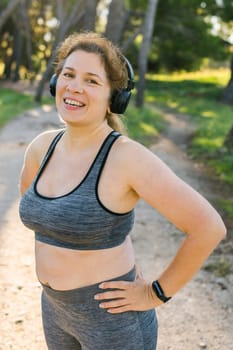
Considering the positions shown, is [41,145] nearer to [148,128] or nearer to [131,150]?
[131,150]

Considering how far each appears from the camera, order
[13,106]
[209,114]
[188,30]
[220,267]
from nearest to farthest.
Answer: [220,267]
[13,106]
[209,114]
[188,30]

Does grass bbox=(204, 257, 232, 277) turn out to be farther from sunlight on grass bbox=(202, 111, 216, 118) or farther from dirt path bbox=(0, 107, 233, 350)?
sunlight on grass bbox=(202, 111, 216, 118)

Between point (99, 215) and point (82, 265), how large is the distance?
0.22 metres

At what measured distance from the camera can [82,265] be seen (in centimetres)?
195

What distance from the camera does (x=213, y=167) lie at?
976 centimetres

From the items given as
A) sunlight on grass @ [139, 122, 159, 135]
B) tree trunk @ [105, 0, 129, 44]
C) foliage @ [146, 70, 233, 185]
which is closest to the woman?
foliage @ [146, 70, 233, 185]

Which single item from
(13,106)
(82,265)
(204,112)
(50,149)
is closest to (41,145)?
(50,149)

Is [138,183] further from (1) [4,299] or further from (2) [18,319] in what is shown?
(1) [4,299]

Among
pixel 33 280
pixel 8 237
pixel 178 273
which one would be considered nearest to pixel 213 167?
pixel 8 237

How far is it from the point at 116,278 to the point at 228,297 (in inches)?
111

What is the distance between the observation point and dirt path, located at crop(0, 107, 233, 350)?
383cm

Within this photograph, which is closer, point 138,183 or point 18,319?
point 138,183

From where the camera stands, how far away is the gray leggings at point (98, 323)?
6.40ft

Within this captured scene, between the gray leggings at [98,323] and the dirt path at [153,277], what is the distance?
175cm
